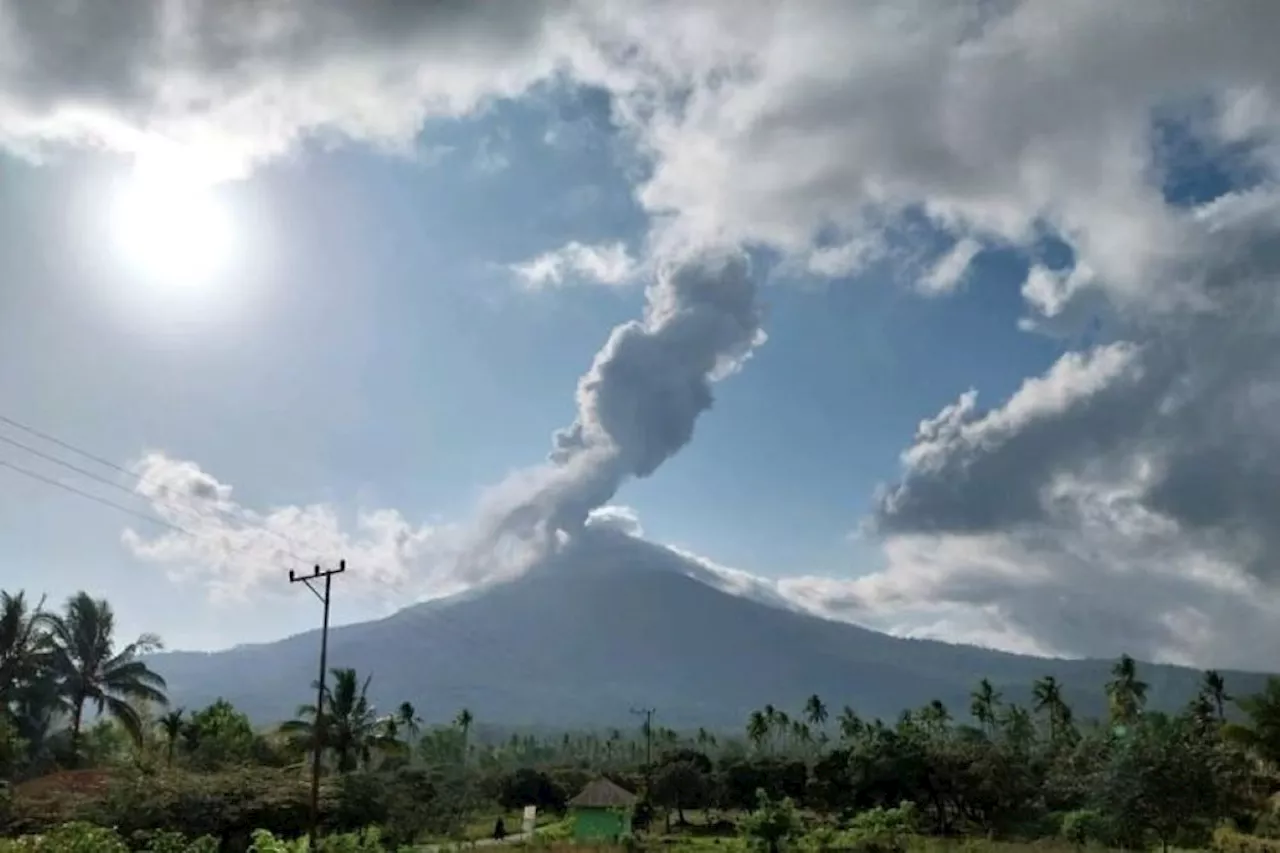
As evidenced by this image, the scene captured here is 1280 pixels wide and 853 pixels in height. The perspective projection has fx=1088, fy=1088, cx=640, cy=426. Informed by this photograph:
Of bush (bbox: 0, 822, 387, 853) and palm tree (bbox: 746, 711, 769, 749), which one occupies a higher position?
palm tree (bbox: 746, 711, 769, 749)

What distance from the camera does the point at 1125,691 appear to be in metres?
71.7

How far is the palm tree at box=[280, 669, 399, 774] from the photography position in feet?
149

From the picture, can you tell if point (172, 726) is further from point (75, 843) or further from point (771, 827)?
point (75, 843)

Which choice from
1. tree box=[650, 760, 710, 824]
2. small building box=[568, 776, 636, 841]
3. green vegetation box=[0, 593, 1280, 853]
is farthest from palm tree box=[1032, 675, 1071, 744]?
small building box=[568, 776, 636, 841]

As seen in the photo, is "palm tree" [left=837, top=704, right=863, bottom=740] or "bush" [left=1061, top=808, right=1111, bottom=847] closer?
"bush" [left=1061, top=808, right=1111, bottom=847]

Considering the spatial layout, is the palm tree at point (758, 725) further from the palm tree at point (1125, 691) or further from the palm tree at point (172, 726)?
the palm tree at point (172, 726)

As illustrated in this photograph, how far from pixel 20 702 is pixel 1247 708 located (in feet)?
150

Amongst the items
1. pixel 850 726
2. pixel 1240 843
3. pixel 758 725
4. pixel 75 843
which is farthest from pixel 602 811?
pixel 850 726

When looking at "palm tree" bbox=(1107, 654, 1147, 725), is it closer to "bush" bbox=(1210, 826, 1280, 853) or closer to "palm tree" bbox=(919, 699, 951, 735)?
"palm tree" bbox=(919, 699, 951, 735)

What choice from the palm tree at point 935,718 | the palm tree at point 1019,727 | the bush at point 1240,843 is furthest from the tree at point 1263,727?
the palm tree at point 935,718

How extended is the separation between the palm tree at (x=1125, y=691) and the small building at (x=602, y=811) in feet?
124

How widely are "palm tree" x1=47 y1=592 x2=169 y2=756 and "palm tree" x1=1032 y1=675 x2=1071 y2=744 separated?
55091mm

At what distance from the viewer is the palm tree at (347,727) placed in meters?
45.3

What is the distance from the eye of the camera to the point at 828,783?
5025cm
